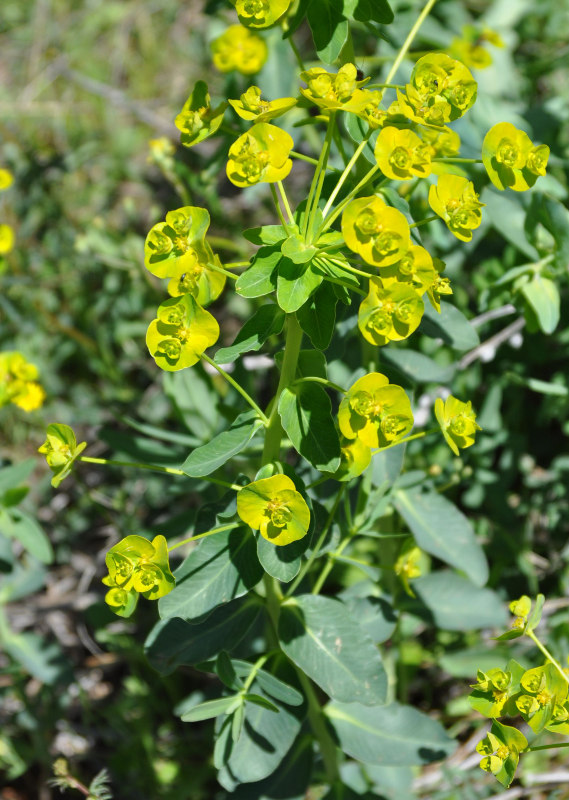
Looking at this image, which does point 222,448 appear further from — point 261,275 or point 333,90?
point 333,90

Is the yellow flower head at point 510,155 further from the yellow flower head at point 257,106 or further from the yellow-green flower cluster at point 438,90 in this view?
the yellow flower head at point 257,106

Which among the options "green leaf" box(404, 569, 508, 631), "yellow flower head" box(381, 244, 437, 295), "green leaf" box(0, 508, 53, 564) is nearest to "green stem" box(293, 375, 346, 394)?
"yellow flower head" box(381, 244, 437, 295)

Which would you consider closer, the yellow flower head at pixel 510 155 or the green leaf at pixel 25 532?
the yellow flower head at pixel 510 155

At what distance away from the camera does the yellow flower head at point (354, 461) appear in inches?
60.1

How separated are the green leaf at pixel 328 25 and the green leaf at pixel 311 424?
667mm

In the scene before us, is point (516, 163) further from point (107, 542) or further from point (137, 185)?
point (137, 185)

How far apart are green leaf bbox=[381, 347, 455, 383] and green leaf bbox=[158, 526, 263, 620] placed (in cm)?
72

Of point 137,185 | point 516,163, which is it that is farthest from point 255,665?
point 137,185

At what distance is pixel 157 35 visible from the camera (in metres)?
4.31

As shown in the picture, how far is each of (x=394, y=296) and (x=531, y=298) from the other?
0.97m

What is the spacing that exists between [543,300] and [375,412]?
97 cm

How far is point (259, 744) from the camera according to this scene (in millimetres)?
1829

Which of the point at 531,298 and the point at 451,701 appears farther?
the point at 451,701

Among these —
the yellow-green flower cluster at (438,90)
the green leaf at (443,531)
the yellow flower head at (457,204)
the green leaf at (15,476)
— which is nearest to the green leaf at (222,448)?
the yellow flower head at (457,204)
